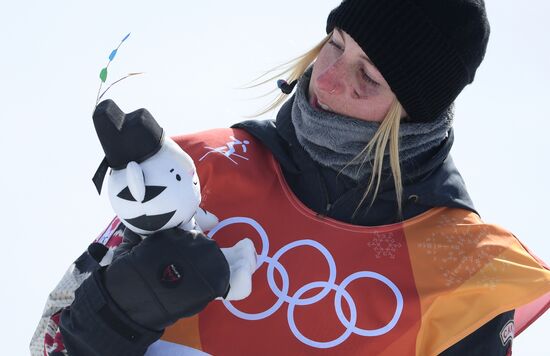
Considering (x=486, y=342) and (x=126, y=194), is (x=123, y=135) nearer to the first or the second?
(x=126, y=194)

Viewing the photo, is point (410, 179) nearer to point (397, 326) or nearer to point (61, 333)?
point (397, 326)

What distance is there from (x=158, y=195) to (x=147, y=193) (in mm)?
17

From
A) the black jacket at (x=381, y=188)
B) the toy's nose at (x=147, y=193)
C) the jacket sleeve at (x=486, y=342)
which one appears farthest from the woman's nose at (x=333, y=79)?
the jacket sleeve at (x=486, y=342)

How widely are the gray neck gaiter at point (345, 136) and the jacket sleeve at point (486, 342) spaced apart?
333 millimetres

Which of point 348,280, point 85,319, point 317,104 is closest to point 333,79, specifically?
point 317,104

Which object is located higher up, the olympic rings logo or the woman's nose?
the woman's nose

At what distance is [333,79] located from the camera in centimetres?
159

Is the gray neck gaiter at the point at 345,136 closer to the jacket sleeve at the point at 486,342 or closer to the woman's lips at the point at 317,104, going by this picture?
the woman's lips at the point at 317,104

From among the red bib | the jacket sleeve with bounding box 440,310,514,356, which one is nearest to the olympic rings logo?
the red bib

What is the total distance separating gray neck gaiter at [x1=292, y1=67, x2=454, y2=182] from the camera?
64.3 inches

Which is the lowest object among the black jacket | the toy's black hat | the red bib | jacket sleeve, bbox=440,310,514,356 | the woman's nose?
jacket sleeve, bbox=440,310,514,356

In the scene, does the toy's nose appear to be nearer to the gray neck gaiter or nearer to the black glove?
the black glove

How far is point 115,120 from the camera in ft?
4.43

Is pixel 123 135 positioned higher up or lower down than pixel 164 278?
higher up
